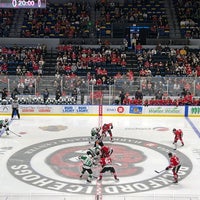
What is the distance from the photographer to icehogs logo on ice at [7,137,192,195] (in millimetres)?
12305

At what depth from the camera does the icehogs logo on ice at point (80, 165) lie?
1230 cm

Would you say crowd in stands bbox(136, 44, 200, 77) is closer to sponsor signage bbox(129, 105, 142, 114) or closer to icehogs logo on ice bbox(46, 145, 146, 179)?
sponsor signage bbox(129, 105, 142, 114)

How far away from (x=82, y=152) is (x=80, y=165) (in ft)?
5.20

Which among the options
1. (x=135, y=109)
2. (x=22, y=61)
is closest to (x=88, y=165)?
(x=135, y=109)

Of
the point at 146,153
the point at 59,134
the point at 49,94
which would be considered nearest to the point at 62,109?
the point at 49,94

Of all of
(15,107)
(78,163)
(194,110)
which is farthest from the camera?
(194,110)

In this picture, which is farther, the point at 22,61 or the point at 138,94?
the point at 22,61

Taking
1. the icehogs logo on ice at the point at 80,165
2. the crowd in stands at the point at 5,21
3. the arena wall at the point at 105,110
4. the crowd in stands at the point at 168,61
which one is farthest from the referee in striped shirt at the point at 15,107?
the crowd in stands at the point at 5,21

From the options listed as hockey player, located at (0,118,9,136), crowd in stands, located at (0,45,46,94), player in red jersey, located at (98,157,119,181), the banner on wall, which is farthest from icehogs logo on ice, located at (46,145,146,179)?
crowd in stands, located at (0,45,46,94)

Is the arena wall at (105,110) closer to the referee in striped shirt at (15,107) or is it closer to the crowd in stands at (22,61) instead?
the referee in striped shirt at (15,107)

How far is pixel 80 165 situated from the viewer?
46.7ft

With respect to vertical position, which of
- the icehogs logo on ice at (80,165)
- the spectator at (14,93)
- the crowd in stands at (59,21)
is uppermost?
the crowd in stands at (59,21)

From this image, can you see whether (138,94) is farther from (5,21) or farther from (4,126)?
(5,21)

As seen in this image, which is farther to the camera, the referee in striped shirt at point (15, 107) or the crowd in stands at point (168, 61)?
the crowd in stands at point (168, 61)
